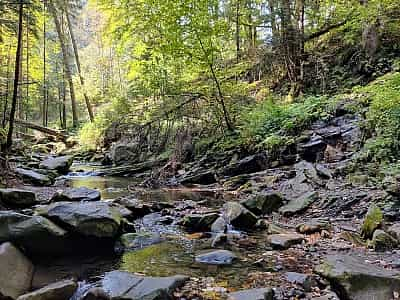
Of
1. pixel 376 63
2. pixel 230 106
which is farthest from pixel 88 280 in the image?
pixel 376 63

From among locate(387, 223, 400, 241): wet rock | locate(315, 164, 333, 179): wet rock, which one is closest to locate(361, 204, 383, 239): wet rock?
locate(387, 223, 400, 241): wet rock

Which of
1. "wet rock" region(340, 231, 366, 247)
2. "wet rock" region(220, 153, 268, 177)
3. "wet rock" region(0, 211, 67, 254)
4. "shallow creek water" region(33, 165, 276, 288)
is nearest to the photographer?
"shallow creek water" region(33, 165, 276, 288)

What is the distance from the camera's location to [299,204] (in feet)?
23.0

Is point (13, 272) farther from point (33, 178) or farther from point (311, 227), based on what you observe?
point (33, 178)

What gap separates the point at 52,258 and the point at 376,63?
995 cm

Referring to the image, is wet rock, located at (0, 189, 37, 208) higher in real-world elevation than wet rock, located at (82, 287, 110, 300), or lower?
higher

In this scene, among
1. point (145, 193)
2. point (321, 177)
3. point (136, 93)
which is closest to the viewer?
point (321, 177)

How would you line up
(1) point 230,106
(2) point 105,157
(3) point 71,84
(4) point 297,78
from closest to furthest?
1. (1) point 230,106
2. (4) point 297,78
3. (2) point 105,157
4. (3) point 71,84

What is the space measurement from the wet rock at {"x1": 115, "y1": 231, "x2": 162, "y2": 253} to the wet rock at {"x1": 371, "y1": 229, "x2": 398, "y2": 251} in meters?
2.90

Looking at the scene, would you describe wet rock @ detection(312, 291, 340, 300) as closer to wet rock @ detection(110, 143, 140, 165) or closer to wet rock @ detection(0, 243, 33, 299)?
wet rock @ detection(0, 243, 33, 299)

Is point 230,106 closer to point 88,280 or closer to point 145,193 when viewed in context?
point 145,193

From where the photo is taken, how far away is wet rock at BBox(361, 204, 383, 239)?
517cm

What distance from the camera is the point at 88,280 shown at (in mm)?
4340

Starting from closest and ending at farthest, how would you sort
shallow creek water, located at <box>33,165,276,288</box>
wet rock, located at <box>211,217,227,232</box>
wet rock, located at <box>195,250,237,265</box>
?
shallow creek water, located at <box>33,165,276,288</box>, wet rock, located at <box>195,250,237,265</box>, wet rock, located at <box>211,217,227,232</box>
